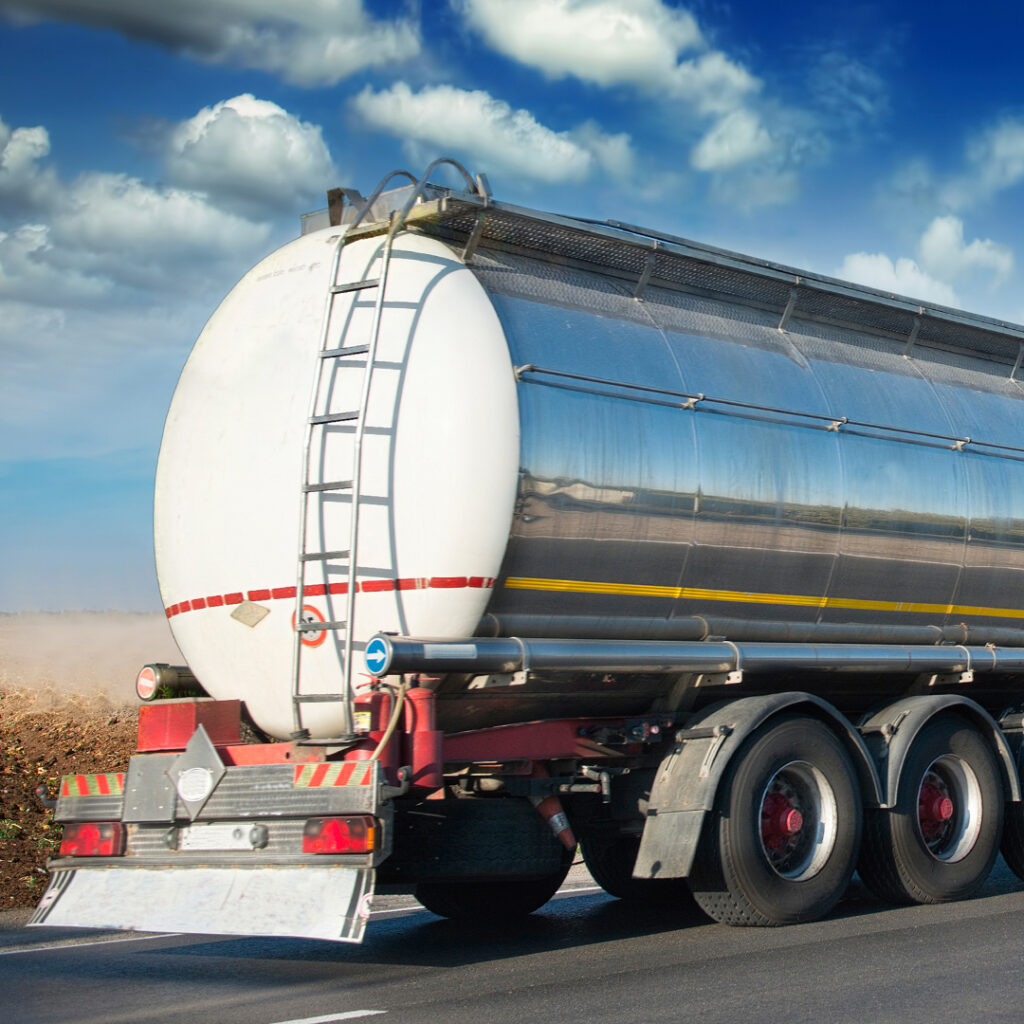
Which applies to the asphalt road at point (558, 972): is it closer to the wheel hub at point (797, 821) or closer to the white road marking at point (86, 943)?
the white road marking at point (86, 943)

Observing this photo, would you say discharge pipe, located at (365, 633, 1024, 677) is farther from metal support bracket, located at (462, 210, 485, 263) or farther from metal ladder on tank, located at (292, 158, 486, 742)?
metal support bracket, located at (462, 210, 485, 263)

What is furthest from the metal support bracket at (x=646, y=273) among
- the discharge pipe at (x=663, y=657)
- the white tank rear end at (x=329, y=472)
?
the discharge pipe at (x=663, y=657)

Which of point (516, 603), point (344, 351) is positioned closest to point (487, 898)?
point (516, 603)

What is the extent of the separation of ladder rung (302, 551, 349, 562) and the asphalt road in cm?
200

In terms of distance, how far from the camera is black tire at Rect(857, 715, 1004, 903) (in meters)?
8.27

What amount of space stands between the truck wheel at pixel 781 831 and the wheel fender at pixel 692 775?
0.42ft

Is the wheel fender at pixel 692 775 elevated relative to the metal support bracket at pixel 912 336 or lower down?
lower down

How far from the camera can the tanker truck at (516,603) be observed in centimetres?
682

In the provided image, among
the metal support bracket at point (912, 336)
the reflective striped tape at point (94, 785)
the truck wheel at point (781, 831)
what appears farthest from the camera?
the metal support bracket at point (912, 336)

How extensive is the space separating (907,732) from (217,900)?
4.13m

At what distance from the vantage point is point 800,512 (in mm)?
8258

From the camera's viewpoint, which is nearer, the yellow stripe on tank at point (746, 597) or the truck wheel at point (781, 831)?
the yellow stripe on tank at point (746, 597)

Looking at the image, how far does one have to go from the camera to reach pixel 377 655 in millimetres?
6484

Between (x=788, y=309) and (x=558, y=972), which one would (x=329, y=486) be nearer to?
(x=558, y=972)
